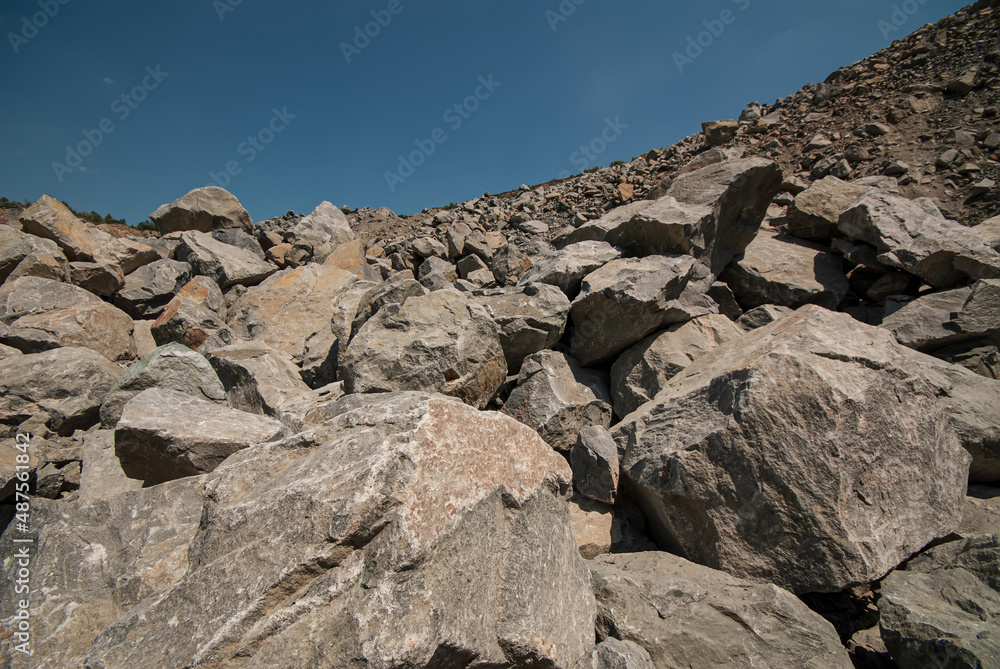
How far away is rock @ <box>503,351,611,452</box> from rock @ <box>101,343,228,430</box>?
2.96 meters

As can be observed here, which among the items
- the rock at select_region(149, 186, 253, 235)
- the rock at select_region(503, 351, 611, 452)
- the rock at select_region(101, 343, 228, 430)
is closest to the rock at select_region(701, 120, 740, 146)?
the rock at select_region(503, 351, 611, 452)

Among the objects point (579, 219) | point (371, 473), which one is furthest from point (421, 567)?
point (579, 219)

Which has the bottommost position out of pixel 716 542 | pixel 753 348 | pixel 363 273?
pixel 716 542

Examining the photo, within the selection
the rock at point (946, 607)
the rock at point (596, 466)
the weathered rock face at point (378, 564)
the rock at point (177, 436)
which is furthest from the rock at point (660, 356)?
the rock at point (177, 436)

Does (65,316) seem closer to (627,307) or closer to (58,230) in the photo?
(58,230)

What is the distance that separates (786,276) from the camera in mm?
5859

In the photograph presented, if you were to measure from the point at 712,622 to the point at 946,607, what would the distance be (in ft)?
3.87

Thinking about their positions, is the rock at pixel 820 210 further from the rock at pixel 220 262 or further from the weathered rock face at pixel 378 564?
the rock at pixel 220 262

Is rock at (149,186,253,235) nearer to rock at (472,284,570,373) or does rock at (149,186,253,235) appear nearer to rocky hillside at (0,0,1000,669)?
rocky hillside at (0,0,1000,669)

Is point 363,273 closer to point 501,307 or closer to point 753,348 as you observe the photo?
point 501,307

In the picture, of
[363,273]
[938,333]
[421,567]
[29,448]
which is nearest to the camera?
[421,567]

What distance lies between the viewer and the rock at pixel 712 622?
7.73ft

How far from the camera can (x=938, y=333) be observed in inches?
179

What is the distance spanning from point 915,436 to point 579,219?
10372 mm
